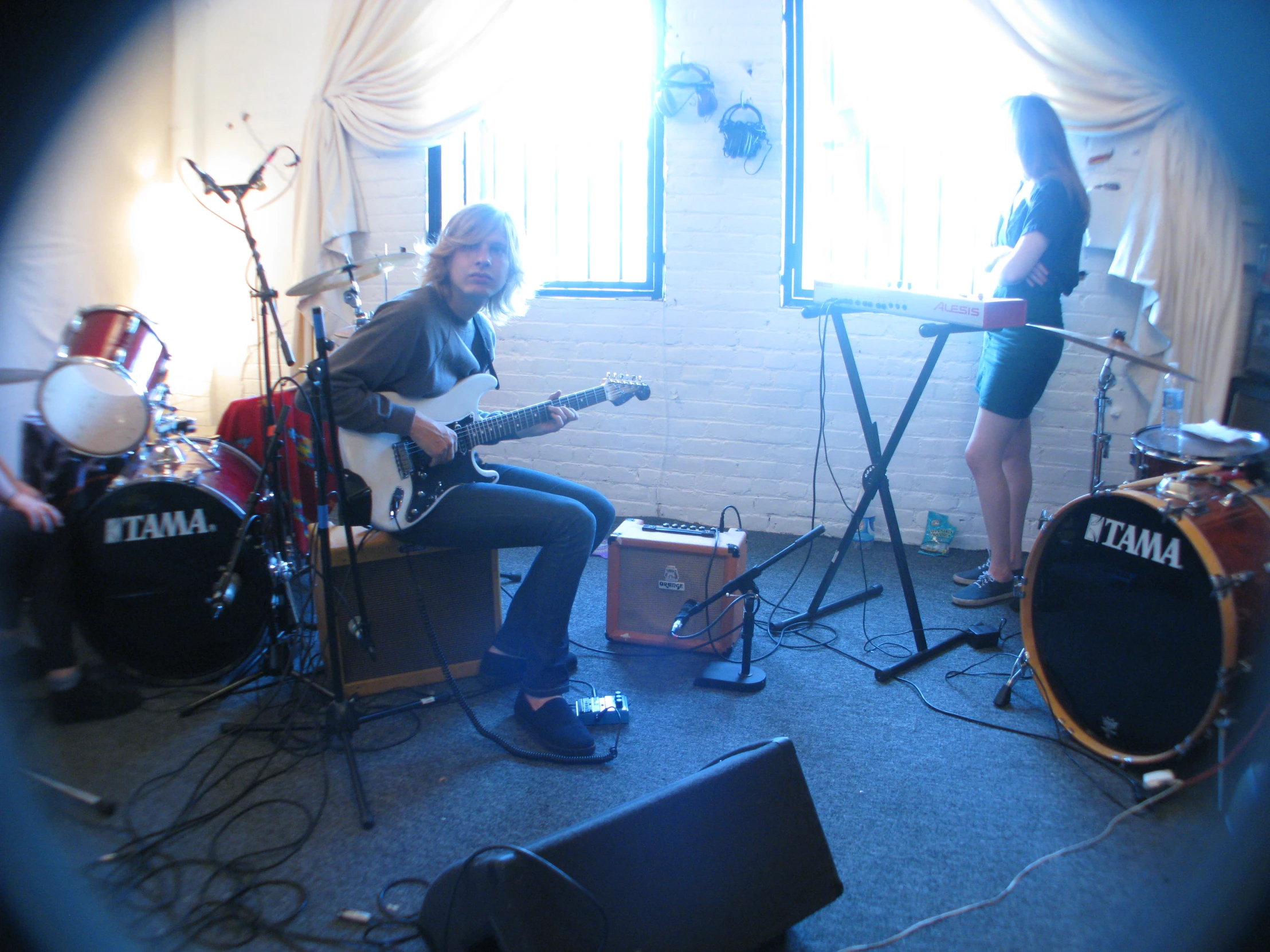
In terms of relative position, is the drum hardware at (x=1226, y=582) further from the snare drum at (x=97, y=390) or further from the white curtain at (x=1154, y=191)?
the snare drum at (x=97, y=390)

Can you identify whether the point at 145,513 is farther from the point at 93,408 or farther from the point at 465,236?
the point at 465,236

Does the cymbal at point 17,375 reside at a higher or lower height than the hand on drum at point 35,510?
higher

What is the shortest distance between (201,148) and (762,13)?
2746 millimetres

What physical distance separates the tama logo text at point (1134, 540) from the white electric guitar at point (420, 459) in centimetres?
146

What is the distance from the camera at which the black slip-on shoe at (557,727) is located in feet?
5.91

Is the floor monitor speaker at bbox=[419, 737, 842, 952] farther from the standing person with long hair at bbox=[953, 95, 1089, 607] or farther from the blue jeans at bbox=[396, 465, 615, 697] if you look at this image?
the standing person with long hair at bbox=[953, 95, 1089, 607]

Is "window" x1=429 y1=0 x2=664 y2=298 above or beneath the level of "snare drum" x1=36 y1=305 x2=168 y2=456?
above

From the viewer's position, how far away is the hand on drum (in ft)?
A: 5.91

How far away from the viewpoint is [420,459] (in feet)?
6.56

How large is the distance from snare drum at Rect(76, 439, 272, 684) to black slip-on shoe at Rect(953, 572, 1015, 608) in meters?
2.21

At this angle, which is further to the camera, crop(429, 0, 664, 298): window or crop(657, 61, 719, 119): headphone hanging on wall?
crop(429, 0, 664, 298): window

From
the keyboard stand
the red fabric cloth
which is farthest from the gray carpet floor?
the red fabric cloth

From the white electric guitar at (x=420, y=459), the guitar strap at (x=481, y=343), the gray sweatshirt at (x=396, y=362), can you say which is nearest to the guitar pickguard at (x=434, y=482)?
the white electric guitar at (x=420, y=459)

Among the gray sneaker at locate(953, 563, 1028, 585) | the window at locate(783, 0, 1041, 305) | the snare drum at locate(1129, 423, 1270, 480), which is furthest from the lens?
the window at locate(783, 0, 1041, 305)
